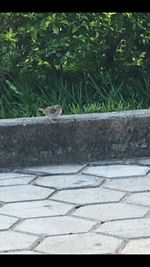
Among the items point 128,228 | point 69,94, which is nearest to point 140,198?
point 128,228

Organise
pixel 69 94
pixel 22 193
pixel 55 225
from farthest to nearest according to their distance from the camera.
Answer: pixel 69 94 < pixel 22 193 < pixel 55 225

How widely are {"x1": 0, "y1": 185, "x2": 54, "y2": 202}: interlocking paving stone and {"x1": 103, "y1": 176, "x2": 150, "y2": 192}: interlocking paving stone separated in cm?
43

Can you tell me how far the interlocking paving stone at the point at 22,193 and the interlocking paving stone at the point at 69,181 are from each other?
0.38 feet

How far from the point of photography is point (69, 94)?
5.26 m

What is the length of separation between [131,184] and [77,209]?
583 mm

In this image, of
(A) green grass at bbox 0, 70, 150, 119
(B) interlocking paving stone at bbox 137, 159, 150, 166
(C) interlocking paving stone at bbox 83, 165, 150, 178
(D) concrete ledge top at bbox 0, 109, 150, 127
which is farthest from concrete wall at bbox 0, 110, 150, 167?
(A) green grass at bbox 0, 70, 150, 119

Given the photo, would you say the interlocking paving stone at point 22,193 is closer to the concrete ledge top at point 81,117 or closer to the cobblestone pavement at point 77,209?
the cobblestone pavement at point 77,209

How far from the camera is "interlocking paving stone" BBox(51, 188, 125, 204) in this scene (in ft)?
11.7

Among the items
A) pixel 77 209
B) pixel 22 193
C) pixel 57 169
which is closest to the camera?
pixel 77 209

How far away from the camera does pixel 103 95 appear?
5270mm

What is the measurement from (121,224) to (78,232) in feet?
0.86

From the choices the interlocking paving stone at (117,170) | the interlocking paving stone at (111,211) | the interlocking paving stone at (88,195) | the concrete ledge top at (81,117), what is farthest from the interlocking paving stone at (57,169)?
the interlocking paving stone at (111,211)

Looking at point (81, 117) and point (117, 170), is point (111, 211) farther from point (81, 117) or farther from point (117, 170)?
point (81, 117)
